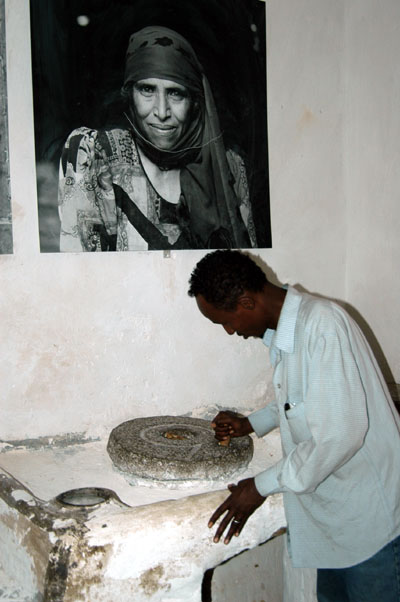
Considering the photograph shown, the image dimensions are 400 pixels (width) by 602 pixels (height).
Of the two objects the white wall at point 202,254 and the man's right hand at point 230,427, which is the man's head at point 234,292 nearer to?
the man's right hand at point 230,427

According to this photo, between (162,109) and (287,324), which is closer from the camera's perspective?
(287,324)

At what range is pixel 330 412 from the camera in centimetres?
138

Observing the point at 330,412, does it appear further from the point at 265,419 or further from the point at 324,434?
the point at 265,419

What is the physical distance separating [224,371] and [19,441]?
1.17m

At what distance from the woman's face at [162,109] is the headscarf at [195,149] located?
3 cm

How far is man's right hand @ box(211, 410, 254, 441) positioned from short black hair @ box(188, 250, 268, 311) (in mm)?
721

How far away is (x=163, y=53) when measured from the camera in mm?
2656

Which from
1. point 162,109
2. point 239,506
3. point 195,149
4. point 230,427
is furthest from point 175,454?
point 162,109

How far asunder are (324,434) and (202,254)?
161cm

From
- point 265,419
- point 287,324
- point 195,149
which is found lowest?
point 265,419

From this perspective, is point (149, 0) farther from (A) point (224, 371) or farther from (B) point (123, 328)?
(A) point (224, 371)

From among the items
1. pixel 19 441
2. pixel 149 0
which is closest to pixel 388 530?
pixel 19 441

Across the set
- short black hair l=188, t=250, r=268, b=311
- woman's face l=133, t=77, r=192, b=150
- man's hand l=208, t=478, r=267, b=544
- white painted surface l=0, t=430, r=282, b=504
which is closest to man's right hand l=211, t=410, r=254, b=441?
white painted surface l=0, t=430, r=282, b=504

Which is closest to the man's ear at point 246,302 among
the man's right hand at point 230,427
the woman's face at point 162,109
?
the man's right hand at point 230,427
